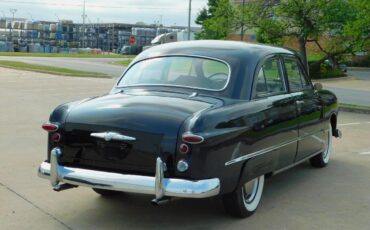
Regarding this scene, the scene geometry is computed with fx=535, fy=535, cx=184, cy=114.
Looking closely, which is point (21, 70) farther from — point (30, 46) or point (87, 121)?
point (30, 46)

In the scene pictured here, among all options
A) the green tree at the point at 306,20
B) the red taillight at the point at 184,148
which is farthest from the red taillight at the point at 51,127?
the green tree at the point at 306,20

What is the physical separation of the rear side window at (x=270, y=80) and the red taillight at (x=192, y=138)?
1.29m

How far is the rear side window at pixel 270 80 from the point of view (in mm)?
5621

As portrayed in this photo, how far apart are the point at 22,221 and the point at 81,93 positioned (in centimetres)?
1206

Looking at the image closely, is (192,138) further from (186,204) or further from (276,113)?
(276,113)

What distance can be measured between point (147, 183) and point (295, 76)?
299 cm

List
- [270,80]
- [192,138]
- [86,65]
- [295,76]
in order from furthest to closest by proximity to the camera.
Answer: [86,65]
[295,76]
[270,80]
[192,138]

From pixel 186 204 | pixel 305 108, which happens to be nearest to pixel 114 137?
pixel 186 204

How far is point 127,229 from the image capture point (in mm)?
4734

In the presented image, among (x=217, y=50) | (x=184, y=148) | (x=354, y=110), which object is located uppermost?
(x=217, y=50)

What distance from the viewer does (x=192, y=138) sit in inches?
173

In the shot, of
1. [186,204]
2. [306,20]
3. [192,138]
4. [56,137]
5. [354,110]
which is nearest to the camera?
[192,138]

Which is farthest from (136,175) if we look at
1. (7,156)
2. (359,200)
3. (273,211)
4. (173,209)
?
(7,156)

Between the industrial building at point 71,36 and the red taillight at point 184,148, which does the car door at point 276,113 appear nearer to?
the red taillight at point 184,148
